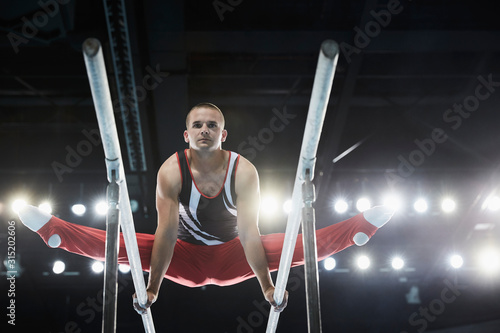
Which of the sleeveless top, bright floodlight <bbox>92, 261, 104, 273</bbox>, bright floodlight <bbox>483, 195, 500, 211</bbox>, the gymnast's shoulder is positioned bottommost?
the sleeveless top

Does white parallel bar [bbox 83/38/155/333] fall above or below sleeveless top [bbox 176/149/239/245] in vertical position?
below

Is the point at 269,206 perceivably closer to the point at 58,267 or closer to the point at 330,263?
the point at 330,263

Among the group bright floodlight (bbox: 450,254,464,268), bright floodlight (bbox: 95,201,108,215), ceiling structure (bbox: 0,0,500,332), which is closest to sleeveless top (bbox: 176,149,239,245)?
ceiling structure (bbox: 0,0,500,332)

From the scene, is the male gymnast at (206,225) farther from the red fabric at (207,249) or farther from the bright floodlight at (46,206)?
the bright floodlight at (46,206)

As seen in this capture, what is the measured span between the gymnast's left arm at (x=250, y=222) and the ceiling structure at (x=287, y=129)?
2960 mm

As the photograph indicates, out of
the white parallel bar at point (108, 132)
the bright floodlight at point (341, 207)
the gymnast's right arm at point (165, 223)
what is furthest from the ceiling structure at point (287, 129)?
the white parallel bar at point (108, 132)

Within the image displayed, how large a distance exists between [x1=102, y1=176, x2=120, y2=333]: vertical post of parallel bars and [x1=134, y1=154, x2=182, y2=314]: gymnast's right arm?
921mm

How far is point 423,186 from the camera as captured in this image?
8.20 metres

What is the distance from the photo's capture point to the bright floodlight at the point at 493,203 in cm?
764

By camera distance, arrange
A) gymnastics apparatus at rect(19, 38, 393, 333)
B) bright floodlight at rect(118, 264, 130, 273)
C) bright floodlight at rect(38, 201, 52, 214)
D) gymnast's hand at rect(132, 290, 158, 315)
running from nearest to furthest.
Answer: gymnastics apparatus at rect(19, 38, 393, 333) → gymnast's hand at rect(132, 290, 158, 315) → bright floodlight at rect(38, 201, 52, 214) → bright floodlight at rect(118, 264, 130, 273)

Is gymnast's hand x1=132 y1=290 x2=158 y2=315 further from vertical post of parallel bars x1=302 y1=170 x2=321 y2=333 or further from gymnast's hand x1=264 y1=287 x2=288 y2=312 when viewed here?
vertical post of parallel bars x1=302 y1=170 x2=321 y2=333

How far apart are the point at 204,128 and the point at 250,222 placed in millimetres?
777

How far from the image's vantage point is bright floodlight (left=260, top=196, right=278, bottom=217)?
24.9 feet

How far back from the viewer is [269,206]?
758 cm
